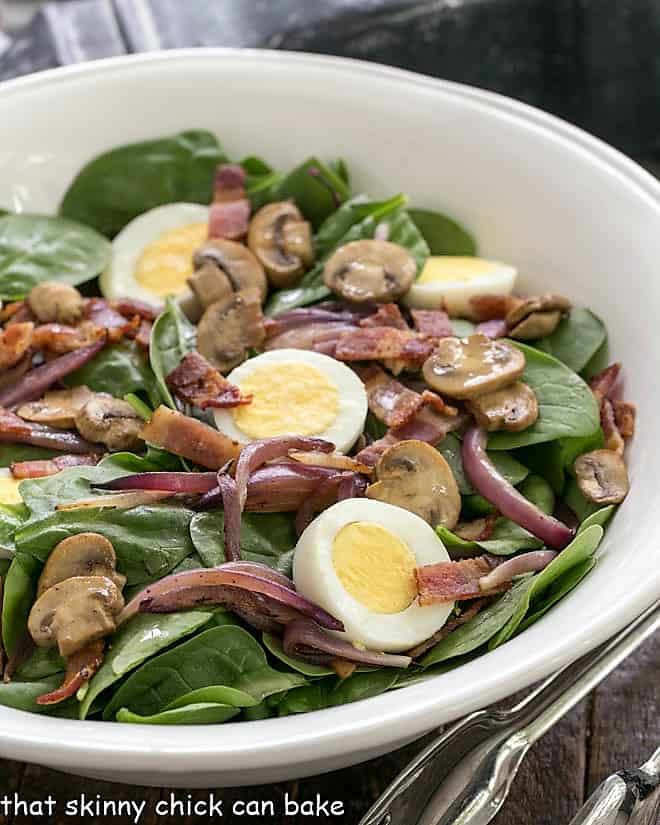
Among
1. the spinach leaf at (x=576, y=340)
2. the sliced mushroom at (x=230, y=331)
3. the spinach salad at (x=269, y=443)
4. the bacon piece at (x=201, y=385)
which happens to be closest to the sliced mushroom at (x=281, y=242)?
the spinach salad at (x=269, y=443)

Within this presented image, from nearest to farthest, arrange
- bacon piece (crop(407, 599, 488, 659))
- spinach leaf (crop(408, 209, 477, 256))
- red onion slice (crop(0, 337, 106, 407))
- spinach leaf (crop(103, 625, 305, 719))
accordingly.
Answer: spinach leaf (crop(103, 625, 305, 719)) < bacon piece (crop(407, 599, 488, 659)) < red onion slice (crop(0, 337, 106, 407)) < spinach leaf (crop(408, 209, 477, 256))

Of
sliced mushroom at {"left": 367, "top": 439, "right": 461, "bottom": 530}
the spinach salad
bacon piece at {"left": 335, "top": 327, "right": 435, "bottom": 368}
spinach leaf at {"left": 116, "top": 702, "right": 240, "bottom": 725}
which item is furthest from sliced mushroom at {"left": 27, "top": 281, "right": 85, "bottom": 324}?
spinach leaf at {"left": 116, "top": 702, "right": 240, "bottom": 725}

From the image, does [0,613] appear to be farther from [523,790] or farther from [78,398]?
[523,790]

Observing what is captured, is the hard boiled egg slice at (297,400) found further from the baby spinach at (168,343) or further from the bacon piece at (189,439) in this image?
the baby spinach at (168,343)

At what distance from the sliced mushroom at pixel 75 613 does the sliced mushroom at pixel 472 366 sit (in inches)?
35.3

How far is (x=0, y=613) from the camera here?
2.23m

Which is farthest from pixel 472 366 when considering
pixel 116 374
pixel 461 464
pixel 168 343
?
pixel 116 374

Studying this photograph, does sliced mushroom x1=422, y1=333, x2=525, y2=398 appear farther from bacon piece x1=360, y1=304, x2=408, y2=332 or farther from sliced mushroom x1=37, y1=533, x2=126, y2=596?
sliced mushroom x1=37, y1=533, x2=126, y2=596

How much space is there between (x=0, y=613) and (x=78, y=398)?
2.14 ft

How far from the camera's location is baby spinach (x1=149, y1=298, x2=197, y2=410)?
2.71 meters

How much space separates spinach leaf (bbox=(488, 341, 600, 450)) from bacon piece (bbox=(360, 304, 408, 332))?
30 centimetres

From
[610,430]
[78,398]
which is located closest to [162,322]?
[78,398]

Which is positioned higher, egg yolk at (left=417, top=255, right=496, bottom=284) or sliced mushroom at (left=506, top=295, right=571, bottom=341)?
egg yolk at (left=417, top=255, right=496, bottom=284)

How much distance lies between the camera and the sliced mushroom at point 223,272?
298 centimetres
